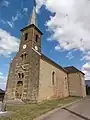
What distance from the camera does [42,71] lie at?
1958cm

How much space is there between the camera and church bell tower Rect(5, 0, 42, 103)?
61.4 ft

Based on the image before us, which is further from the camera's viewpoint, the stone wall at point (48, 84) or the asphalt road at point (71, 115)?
the stone wall at point (48, 84)

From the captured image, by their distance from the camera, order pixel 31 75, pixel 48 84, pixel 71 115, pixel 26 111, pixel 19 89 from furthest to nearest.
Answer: pixel 48 84, pixel 19 89, pixel 31 75, pixel 26 111, pixel 71 115

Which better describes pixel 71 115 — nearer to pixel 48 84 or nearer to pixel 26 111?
pixel 26 111

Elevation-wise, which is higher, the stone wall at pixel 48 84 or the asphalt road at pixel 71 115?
the stone wall at pixel 48 84

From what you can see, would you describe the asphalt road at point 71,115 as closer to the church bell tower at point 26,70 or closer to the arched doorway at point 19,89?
the church bell tower at point 26,70

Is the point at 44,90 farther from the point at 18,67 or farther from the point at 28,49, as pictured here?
the point at 28,49

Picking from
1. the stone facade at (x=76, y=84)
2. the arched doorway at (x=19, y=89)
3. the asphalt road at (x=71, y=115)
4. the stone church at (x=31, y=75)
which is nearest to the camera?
the asphalt road at (x=71, y=115)

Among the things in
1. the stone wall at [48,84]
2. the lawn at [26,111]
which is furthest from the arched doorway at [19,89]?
the lawn at [26,111]

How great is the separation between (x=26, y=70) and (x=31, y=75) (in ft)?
5.10

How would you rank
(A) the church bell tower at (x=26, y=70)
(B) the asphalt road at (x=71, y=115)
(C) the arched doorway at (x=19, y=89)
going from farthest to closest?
(C) the arched doorway at (x=19, y=89) → (A) the church bell tower at (x=26, y=70) → (B) the asphalt road at (x=71, y=115)

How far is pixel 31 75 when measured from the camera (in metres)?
19.5

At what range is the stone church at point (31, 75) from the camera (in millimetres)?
18578

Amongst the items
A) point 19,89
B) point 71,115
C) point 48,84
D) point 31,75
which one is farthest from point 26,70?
point 71,115
